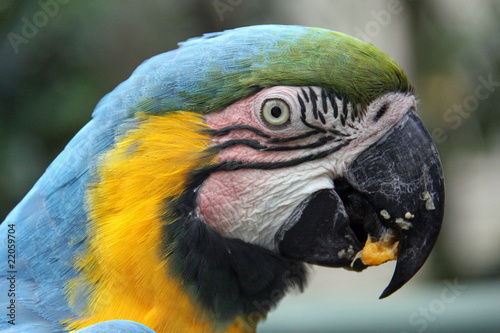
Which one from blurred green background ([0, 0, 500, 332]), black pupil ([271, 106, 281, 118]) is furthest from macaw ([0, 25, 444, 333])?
blurred green background ([0, 0, 500, 332])

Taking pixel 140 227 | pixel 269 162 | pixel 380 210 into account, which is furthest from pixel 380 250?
pixel 140 227

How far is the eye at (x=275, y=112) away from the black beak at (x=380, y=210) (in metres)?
0.28

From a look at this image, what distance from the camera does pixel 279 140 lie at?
1828mm

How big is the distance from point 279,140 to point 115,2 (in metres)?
2.79

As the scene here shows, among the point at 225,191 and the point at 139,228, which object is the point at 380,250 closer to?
the point at 225,191

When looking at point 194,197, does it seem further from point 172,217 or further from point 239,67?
point 239,67

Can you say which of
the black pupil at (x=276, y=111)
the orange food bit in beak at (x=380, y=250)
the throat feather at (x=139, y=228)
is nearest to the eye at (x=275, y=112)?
the black pupil at (x=276, y=111)

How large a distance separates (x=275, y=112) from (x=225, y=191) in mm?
320

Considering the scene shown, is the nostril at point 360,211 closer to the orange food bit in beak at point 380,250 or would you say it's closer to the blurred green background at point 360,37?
the orange food bit in beak at point 380,250

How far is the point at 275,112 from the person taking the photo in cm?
181

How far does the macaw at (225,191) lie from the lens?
1744 mm

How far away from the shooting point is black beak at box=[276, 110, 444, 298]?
1.82 meters

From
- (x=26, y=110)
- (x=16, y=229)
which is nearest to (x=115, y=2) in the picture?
(x=26, y=110)

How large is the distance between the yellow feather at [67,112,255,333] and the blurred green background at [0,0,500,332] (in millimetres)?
2049
